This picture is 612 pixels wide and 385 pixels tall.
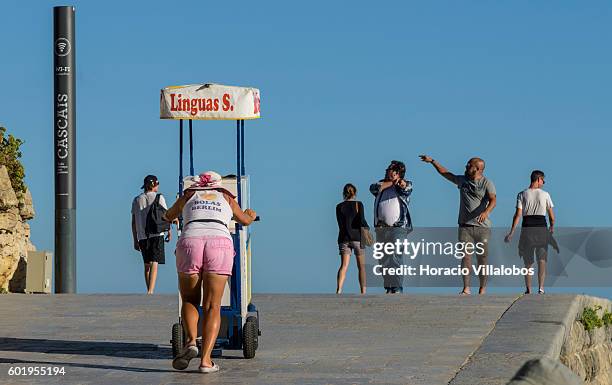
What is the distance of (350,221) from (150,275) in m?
3.18

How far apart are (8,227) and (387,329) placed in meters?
9.83

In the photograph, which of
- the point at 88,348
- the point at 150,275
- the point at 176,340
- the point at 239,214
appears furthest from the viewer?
the point at 150,275

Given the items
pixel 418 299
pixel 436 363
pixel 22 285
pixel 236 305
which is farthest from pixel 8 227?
pixel 436 363

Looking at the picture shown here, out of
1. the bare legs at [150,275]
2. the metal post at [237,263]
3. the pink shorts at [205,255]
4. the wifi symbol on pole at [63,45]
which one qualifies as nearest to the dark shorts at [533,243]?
the bare legs at [150,275]

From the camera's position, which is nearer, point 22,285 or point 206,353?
point 206,353

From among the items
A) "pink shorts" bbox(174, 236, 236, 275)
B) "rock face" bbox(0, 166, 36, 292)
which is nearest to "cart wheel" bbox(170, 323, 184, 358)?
"pink shorts" bbox(174, 236, 236, 275)

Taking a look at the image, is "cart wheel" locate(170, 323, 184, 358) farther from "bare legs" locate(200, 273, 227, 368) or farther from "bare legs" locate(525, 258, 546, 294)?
"bare legs" locate(525, 258, 546, 294)

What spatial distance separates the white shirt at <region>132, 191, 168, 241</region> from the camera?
21438 millimetres

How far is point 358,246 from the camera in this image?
21141 mm

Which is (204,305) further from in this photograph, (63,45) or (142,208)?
(63,45)

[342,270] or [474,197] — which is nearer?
[474,197]

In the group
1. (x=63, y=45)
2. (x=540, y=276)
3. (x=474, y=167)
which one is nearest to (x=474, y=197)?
(x=474, y=167)

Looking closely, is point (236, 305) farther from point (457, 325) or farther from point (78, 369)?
point (457, 325)

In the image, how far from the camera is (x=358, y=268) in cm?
2133
